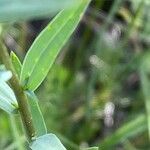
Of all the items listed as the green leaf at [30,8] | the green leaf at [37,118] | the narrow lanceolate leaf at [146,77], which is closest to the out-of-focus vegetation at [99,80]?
the narrow lanceolate leaf at [146,77]

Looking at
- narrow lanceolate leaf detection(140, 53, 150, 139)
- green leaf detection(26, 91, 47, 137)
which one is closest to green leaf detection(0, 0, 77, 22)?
green leaf detection(26, 91, 47, 137)

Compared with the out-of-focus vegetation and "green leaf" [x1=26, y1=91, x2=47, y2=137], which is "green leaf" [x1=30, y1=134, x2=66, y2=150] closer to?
"green leaf" [x1=26, y1=91, x2=47, y2=137]

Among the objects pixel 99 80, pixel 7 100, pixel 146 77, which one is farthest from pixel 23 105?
pixel 99 80

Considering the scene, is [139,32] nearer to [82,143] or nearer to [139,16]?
[139,16]

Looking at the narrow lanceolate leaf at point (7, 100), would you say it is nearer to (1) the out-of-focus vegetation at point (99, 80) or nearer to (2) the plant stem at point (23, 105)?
(2) the plant stem at point (23, 105)

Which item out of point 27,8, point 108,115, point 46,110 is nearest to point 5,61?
point 27,8

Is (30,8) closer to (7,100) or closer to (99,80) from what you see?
(7,100)

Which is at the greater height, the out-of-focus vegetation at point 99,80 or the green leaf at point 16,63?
the green leaf at point 16,63
